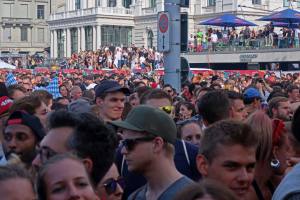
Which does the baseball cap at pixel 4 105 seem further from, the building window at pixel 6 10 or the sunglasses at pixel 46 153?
the building window at pixel 6 10

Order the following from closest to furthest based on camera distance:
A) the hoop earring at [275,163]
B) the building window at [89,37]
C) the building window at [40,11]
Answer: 1. the hoop earring at [275,163]
2. the building window at [89,37]
3. the building window at [40,11]

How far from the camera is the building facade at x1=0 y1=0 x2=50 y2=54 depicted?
3661 inches

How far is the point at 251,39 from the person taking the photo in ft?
128

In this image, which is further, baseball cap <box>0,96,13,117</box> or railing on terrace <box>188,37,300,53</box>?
railing on terrace <box>188,37,300,53</box>

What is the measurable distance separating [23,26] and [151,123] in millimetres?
93255

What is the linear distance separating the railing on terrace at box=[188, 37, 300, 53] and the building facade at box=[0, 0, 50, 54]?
53279mm

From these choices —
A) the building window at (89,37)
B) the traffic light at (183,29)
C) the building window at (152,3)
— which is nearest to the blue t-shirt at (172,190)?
the traffic light at (183,29)

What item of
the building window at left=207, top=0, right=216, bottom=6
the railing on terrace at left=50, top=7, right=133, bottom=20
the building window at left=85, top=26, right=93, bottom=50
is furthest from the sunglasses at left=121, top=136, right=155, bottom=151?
the building window at left=85, top=26, right=93, bottom=50

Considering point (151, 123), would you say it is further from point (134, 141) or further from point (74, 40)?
point (74, 40)

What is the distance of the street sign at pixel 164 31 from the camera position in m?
12.5

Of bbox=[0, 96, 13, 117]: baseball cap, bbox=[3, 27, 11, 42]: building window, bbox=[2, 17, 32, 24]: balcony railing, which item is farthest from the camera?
bbox=[2, 17, 32, 24]: balcony railing

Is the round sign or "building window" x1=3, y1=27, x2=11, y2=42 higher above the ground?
"building window" x1=3, y1=27, x2=11, y2=42

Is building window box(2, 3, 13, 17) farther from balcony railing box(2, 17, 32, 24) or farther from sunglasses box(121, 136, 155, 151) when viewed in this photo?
sunglasses box(121, 136, 155, 151)

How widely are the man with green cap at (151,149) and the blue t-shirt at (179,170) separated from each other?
53cm
